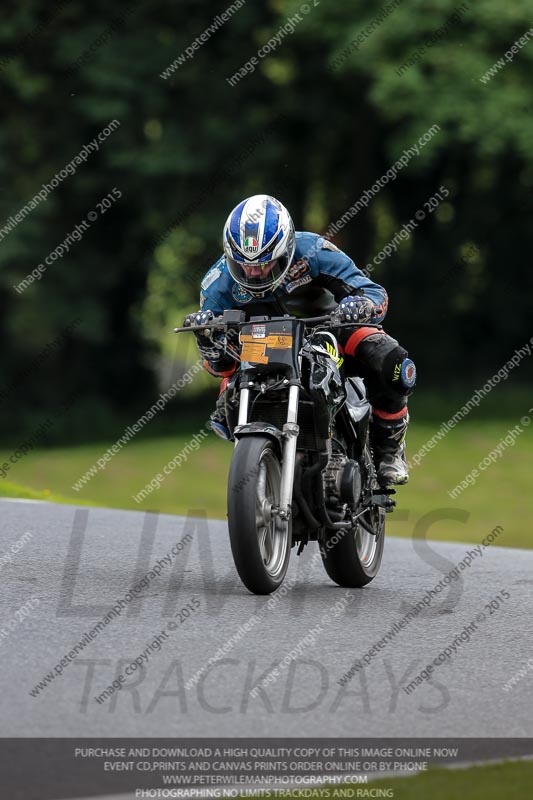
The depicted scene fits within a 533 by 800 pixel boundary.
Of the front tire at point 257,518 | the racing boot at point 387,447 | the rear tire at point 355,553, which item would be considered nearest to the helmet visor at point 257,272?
the front tire at point 257,518

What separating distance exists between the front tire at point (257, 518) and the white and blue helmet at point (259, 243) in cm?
93

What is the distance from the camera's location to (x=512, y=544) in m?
16.9

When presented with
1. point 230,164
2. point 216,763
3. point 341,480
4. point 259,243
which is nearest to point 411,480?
point 230,164

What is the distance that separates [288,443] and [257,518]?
1.40ft

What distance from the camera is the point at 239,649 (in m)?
5.91

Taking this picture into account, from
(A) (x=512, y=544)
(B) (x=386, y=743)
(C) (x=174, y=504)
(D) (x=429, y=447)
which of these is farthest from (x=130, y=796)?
(D) (x=429, y=447)

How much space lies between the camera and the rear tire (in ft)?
25.3

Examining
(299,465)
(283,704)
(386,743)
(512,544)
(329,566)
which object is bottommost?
(512,544)

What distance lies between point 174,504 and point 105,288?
7.76 meters

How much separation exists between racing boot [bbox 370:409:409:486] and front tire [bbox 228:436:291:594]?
→ 126cm

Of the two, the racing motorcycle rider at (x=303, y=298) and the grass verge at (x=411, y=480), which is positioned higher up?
the racing motorcycle rider at (x=303, y=298)

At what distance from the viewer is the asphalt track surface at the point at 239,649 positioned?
4969 mm

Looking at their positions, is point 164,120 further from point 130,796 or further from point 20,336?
point 130,796

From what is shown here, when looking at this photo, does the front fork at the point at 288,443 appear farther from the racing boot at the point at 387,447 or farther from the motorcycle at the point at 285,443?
the racing boot at the point at 387,447
